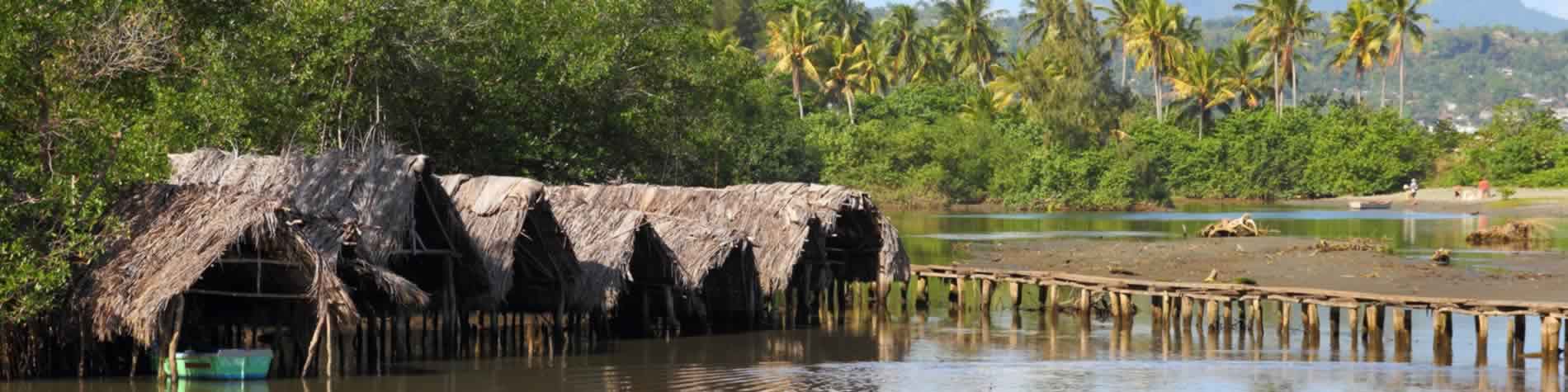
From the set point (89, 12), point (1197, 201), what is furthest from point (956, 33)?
point (89, 12)

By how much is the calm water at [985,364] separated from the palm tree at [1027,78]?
181 ft

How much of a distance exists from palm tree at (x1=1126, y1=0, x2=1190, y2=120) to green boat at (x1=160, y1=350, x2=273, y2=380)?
2652 inches

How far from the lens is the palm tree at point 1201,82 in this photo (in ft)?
288

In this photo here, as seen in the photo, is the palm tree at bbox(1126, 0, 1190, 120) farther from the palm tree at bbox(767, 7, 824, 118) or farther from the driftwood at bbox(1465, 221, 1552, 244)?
the driftwood at bbox(1465, 221, 1552, 244)

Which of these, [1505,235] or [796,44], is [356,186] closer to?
[1505,235]

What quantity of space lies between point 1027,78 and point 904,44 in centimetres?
1207

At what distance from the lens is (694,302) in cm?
A: 2748

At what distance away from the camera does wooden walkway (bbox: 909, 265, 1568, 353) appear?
2473 cm

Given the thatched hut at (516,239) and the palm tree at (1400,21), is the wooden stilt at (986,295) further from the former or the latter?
the palm tree at (1400,21)

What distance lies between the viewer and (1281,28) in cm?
8544

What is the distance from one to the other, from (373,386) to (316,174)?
2807 millimetres

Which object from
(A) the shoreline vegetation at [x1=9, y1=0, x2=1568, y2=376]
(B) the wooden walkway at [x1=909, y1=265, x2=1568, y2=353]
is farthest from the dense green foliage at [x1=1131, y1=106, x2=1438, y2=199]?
(B) the wooden walkway at [x1=909, y1=265, x2=1568, y2=353]

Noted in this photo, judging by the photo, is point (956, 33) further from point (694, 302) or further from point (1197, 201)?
point (694, 302)

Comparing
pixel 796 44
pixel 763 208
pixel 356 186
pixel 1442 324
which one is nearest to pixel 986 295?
pixel 763 208
